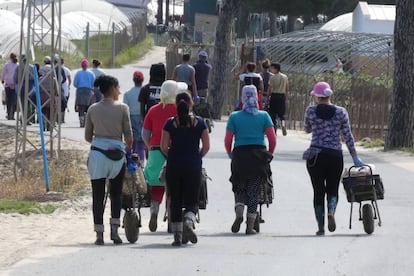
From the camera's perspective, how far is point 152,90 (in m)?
17.5

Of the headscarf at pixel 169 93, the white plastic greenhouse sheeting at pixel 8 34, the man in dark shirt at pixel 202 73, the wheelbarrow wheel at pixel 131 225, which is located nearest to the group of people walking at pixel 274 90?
the man in dark shirt at pixel 202 73

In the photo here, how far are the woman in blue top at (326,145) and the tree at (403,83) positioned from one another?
15.2 meters

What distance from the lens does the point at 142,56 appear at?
77.6 m

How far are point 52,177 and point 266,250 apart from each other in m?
8.84

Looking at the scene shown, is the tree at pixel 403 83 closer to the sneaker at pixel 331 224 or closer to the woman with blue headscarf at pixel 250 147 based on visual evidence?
the sneaker at pixel 331 224

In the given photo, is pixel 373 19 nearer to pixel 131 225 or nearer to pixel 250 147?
pixel 250 147

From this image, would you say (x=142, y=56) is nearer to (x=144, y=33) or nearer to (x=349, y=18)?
(x=144, y=33)

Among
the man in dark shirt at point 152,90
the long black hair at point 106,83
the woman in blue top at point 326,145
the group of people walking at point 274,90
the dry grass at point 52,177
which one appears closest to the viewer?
the long black hair at point 106,83

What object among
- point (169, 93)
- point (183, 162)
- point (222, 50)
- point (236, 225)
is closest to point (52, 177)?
point (236, 225)

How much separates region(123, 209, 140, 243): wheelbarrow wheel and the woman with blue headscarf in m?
1.46

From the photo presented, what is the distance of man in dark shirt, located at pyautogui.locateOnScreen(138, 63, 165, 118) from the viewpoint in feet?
57.2

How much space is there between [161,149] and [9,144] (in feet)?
53.1

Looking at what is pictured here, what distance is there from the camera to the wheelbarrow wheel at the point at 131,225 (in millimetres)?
13883

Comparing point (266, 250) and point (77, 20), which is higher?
point (77, 20)
